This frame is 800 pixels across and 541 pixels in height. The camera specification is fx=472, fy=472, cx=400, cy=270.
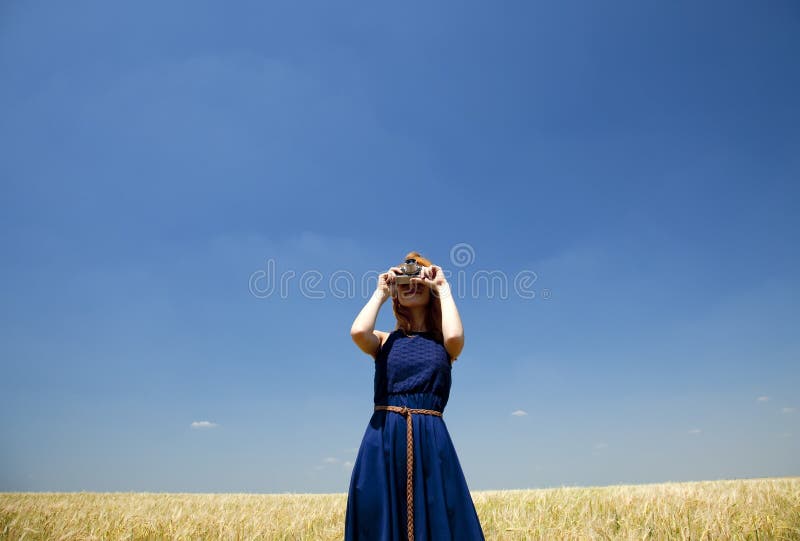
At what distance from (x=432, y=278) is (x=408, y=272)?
204 mm

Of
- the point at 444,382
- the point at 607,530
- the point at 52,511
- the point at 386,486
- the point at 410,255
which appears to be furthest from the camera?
the point at 52,511

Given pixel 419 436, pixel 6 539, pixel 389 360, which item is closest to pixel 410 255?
pixel 389 360

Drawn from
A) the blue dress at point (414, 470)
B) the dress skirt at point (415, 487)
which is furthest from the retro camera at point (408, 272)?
the dress skirt at point (415, 487)

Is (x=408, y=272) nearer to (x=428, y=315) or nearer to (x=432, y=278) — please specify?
(x=432, y=278)

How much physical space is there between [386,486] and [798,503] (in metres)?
6.19

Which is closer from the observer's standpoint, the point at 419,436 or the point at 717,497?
the point at 419,436

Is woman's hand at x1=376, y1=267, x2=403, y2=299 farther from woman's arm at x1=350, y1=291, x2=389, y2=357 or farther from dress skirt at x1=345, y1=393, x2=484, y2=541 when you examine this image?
dress skirt at x1=345, y1=393, x2=484, y2=541

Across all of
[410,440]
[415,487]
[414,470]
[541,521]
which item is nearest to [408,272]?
[410,440]

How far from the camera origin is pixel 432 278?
3.73 meters

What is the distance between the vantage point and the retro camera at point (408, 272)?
3.63 meters

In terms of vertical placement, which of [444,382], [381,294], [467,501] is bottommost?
[467,501]

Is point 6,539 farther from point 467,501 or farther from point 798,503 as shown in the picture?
point 798,503

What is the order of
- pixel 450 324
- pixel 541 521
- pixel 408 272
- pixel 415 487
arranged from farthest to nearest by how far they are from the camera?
pixel 541 521
pixel 408 272
pixel 450 324
pixel 415 487

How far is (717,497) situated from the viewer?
21.1ft
